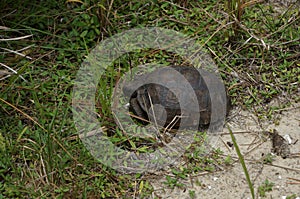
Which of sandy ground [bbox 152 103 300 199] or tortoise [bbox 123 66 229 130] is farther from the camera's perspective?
tortoise [bbox 123 66 229 130]

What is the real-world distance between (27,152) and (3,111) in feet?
1.32

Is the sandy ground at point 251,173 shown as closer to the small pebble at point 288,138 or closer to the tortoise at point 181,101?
the small pebble at point 288,138

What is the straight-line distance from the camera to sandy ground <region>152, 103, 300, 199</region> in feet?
9.75

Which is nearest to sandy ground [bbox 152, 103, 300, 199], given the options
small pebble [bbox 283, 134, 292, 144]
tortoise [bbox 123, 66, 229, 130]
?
small pebble [bbox 283, 134, 292, 144]

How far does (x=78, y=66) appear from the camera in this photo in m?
3.71

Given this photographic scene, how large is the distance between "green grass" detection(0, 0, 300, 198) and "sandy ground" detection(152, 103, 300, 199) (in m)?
0.07

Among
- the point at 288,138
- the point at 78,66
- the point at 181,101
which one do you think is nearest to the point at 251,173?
the point at 288,138

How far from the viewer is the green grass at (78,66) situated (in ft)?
9.92

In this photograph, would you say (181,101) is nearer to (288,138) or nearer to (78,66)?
(288,138)

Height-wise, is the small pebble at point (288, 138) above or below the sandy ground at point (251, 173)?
above

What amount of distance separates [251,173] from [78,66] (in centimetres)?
145

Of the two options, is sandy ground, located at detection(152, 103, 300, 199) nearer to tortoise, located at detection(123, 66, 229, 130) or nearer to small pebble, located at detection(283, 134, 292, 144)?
small pebble, located at detection(283, 134, 292, 144)

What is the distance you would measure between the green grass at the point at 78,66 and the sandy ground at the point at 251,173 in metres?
0.07

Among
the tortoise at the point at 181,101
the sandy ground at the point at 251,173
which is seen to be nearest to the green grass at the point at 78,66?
the sandy ground at the point at 251,173
